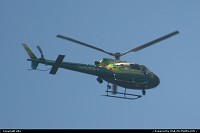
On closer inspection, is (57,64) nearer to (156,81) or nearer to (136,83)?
(136,83)

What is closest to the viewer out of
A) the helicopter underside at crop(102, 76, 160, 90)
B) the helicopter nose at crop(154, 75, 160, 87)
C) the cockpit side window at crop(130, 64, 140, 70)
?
the helicopter underside at crop(102, 76, 160, 90)

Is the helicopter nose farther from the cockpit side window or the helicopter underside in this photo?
the cockpit side window

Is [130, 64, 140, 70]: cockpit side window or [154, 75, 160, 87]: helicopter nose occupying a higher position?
[130, 64, 140, 70]: cockpit side window

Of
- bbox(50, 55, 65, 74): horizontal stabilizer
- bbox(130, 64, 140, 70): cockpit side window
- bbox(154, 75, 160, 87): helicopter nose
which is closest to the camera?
bbox(50, 55, 65, 74): horizontal stabilizer

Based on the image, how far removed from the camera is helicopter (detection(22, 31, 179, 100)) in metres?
44.6

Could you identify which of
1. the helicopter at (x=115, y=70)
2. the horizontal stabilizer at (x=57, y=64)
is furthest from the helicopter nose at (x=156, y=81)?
the horizontal stabilizer at (x=57, y=64)

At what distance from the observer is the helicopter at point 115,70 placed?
1757 inches

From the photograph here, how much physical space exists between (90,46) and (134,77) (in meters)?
4.51

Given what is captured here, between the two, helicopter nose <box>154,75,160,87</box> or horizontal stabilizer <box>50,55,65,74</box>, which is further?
helicopter nose <box>154,75,160,87</box>

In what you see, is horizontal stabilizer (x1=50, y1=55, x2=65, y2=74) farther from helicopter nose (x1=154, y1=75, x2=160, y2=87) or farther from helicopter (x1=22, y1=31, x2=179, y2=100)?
helicopter nose (x1=154, y1=75, x2=160, y2=87)

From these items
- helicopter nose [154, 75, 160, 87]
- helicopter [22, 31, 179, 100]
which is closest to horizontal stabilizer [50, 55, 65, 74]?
helicopter [22, 31, 179, 100]

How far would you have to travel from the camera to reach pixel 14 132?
114 ft

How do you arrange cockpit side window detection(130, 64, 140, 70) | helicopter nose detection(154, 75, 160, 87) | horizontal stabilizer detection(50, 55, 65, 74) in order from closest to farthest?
horizontal stabilizer detection(50, 55, 65, 74) → cockpit side window detection(130, 64, 140, 70) → helicopter nose detection(154, 75, 160, 87)

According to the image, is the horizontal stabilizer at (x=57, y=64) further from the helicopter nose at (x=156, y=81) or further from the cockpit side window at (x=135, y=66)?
the helicopter nose at (x=156, y=81)
